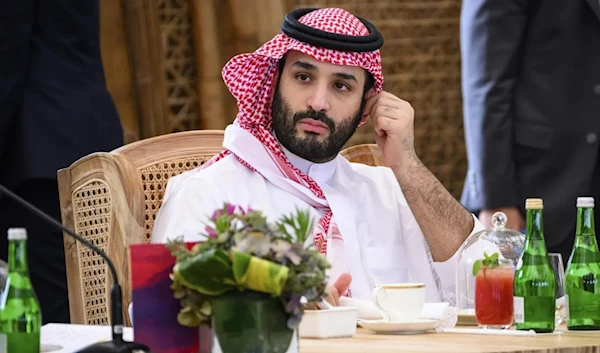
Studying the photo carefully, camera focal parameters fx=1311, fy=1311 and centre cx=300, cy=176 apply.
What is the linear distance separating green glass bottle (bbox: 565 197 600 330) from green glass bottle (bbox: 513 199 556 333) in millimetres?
60

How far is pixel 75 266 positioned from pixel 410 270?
0.89m

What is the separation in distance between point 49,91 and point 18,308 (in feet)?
5.64

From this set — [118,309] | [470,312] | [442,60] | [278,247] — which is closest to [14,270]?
[118,309]

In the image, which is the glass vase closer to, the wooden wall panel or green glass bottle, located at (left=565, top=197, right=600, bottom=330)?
green glass bottle, located at (left=565, top=197, right=600, bottom=330)

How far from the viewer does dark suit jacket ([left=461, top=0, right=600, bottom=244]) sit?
4094mm

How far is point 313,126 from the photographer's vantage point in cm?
339

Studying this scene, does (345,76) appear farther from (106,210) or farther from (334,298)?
(334,298)

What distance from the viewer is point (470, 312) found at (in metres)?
2.63

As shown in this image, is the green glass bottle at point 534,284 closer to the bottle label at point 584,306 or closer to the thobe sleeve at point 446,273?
the bottle label at point 584,306

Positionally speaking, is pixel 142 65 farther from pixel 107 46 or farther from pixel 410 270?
pixel 410 270

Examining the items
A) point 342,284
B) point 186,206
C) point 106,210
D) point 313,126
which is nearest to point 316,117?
point 313,126

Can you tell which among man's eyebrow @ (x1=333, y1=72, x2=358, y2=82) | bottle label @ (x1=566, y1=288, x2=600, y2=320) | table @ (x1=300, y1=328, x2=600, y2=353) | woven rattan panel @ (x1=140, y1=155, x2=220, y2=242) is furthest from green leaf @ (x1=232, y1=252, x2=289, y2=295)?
man's eyebrow @ (x1=333, y1=72, x2=358, y2=82)

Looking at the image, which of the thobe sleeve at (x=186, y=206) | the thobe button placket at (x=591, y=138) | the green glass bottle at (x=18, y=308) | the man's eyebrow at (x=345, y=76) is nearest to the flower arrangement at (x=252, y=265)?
the green glass bottle at (x=18, y=308)

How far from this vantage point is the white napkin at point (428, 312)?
2480 millimetres
